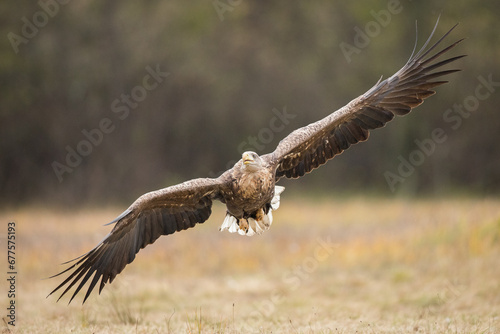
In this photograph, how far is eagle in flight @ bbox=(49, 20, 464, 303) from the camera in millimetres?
7887

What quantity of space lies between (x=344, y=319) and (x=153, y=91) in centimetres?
1354

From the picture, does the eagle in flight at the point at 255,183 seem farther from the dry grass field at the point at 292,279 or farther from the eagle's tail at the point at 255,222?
the dry grass field at the point at 292,279

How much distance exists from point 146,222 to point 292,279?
4.78 metres

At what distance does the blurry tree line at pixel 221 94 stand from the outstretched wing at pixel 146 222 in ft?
35.6

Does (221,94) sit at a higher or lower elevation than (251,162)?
higher

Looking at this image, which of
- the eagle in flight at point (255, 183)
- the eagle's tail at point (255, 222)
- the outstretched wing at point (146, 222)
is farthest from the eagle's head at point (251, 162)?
the eagle's tail at point (255, 222)

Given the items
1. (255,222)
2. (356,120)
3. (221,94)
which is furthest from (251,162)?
(221,94)

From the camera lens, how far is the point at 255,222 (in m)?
8.71

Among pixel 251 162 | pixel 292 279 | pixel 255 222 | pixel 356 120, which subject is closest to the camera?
pixel 251 162

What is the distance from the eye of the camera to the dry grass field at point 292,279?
8.87 meters

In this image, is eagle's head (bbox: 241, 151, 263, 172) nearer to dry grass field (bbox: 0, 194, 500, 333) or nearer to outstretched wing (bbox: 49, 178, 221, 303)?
outstretched wing (bbox: 49, 178, 221, 303)

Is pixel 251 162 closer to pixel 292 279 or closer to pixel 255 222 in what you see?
pixel 255 222

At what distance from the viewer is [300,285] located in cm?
1199

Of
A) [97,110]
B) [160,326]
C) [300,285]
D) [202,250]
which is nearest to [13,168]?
[97,110]
